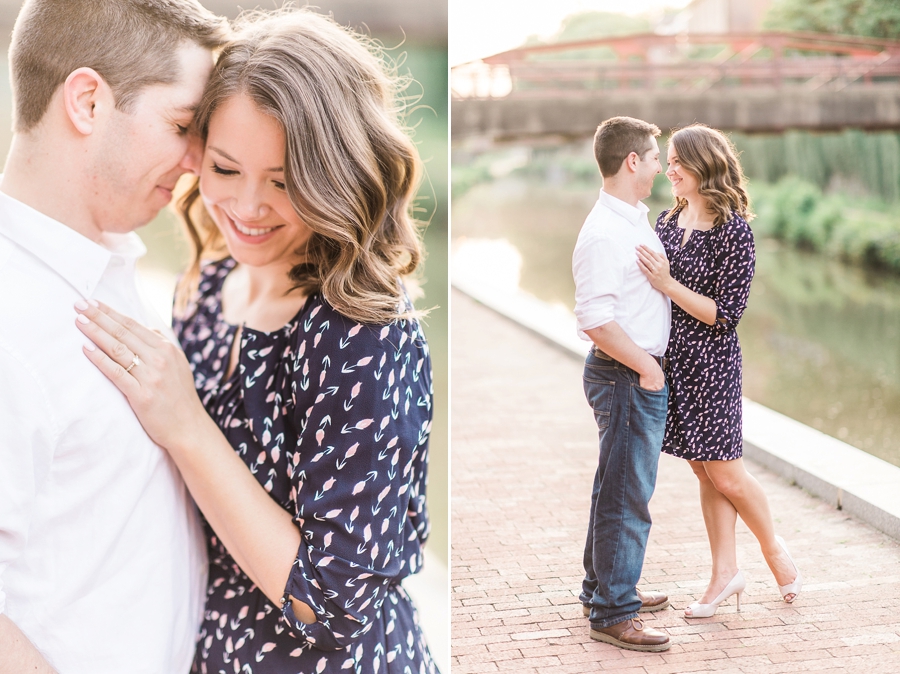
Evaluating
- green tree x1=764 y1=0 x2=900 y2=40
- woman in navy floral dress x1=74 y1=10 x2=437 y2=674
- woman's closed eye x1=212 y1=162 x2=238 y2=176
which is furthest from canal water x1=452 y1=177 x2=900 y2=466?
green tree x1=764 y1=0 x2=900 y2=40

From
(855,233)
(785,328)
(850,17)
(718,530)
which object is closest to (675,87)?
(718,530)

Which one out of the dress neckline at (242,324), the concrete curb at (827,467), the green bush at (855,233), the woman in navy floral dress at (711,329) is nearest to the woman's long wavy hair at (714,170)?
the woman in navy floral dress at (711,329)

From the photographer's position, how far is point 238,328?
1.66m

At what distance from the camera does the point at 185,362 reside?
1.44 m

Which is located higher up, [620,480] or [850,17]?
[850,17]

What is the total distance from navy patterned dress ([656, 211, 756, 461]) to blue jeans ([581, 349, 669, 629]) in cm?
6

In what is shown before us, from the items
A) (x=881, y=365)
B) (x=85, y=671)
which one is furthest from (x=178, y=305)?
(x=881, y=365)

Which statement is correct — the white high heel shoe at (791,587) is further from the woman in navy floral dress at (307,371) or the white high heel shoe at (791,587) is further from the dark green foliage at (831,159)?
the woman in navy floral dress at (307,371)

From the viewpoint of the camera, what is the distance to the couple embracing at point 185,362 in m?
1.26

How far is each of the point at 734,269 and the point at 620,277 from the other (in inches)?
10.1

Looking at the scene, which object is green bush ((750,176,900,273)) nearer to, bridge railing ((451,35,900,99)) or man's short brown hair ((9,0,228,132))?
bridge railing ((451,35,900,99))

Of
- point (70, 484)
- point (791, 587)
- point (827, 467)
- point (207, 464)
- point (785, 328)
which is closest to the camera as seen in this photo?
point (70, 484)

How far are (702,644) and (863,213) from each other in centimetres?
814

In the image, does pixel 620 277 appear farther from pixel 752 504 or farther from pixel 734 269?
pixel 752 504
